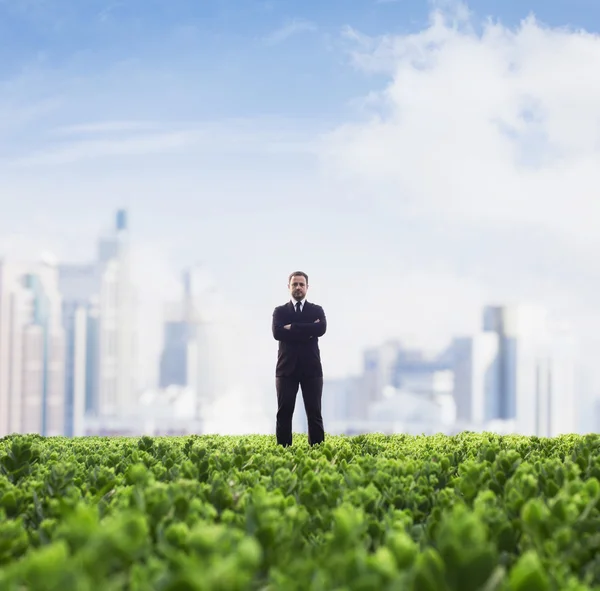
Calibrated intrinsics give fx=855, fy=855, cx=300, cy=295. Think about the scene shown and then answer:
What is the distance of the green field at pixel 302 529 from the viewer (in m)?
2.13

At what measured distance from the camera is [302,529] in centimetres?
358

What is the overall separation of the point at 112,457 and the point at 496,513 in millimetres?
3888

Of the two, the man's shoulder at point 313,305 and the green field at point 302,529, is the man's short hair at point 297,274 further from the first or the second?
the green field at point 302,529

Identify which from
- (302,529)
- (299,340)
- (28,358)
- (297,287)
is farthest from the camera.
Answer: (28,358)

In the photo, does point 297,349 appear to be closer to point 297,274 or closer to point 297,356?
point 297,356

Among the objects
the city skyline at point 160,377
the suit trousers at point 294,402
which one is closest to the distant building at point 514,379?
the city skyline at point 160,377

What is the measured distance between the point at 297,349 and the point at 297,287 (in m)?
0.82

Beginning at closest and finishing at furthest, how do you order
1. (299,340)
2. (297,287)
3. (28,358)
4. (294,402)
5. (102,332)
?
(299,340), (297,287), (294,402), (28,358), (102,332)

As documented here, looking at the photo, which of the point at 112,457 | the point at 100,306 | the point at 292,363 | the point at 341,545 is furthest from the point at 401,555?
the point at 100,306

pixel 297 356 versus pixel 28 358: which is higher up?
pixel 297 356

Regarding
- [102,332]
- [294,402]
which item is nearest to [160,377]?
[102,332]

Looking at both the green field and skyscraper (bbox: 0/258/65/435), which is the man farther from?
skyscraper (bbox: 0/258/65/435)

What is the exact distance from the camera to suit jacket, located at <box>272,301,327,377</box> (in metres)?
11.2

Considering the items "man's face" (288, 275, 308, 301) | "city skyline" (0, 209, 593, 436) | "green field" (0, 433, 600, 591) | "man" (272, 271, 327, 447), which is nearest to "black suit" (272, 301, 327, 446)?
"man" (272, 271, 327, 447)
